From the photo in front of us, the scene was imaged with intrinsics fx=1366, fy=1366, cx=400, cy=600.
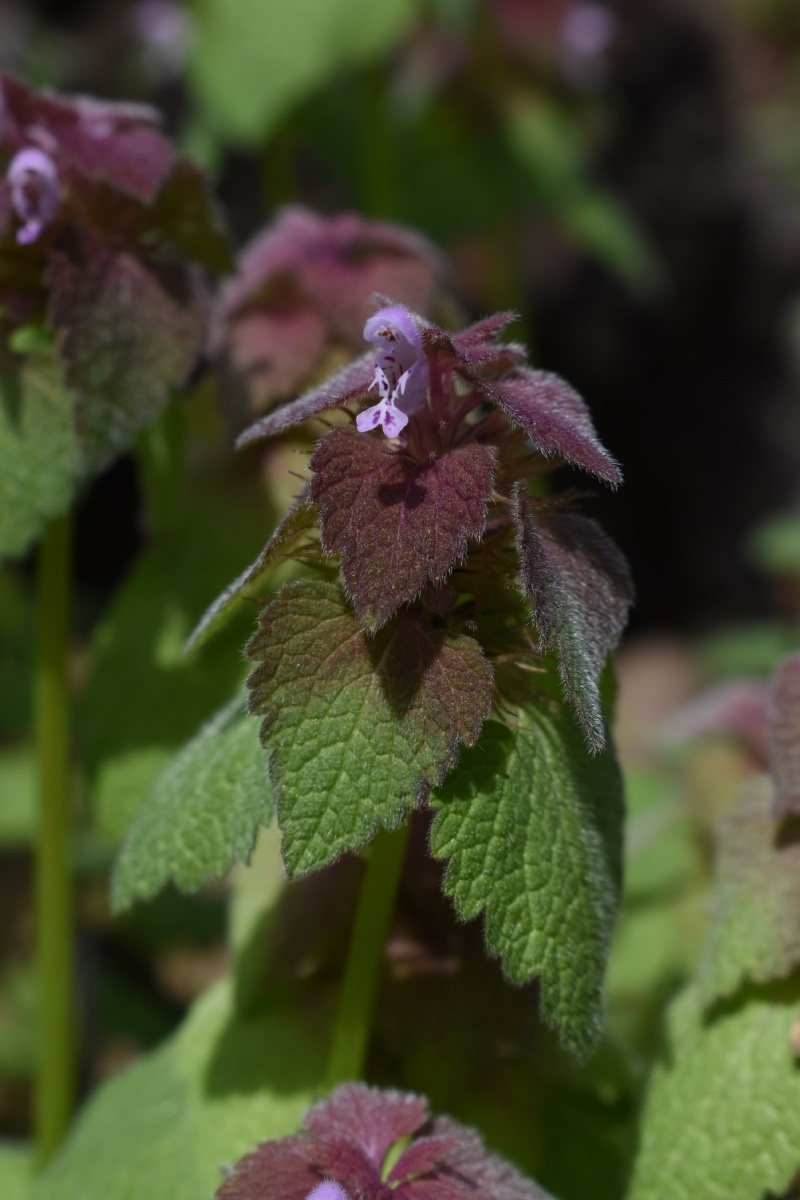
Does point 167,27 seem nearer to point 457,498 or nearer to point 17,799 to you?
point 17,799

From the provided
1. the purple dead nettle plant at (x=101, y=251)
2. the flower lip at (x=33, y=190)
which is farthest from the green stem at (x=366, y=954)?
the flower lip at (x=33, y=190)

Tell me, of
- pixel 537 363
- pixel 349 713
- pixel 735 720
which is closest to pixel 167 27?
pixel 537 363

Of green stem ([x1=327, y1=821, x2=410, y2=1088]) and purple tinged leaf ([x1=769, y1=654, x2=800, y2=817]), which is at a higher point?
green stem ([x1=327, y1=821, x2=410, y2=1088])

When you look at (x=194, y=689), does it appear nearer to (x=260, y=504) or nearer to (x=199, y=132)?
(x=260, y=504)

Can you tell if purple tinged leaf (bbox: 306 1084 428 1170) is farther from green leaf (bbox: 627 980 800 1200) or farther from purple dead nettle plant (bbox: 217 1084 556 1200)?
green leaf (bbox: 627 980 800 1200)

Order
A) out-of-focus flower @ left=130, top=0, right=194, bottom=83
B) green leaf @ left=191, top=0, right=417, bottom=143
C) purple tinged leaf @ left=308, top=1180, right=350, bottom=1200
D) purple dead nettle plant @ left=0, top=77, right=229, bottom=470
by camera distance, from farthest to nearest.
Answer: out-of-focus flower @ left=130, top=0, right=194, bottom=83, green leaf @ left=191, top=0, right=417, bottom=143, purple dead nettle plant @ left=0, top=77, right=229, bottom=470, purple tinged leaf @ left=308, top=1180, right=350, bottom=1200

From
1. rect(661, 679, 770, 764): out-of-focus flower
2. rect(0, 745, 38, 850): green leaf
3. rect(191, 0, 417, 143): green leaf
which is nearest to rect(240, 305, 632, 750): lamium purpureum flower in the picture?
rect(661, 679, 770, 764): out-of-focus flower

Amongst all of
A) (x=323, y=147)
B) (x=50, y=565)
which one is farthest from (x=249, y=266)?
(x=323, y=147)
